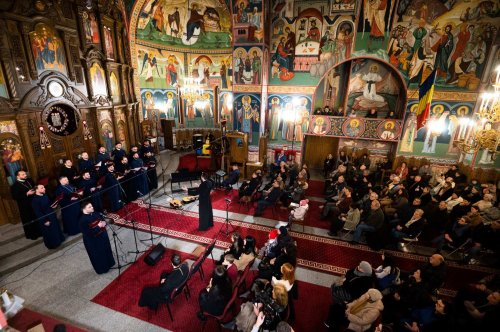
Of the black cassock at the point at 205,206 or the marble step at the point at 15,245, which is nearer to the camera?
the marble step at the point at 15,245

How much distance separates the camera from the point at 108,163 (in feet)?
28.9

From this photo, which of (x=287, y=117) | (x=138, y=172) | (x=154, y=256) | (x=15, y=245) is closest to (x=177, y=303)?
(x=154, y=256)

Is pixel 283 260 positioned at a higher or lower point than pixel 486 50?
lower

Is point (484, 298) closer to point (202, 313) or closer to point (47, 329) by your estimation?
point (202, 313)

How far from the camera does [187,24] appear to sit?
49.6ft

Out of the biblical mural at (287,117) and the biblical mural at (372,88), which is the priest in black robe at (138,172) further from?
the biblical mural at (372,88)

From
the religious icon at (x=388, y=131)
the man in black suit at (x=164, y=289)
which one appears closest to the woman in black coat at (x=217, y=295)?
the man in black suit at (x=164, y=289)

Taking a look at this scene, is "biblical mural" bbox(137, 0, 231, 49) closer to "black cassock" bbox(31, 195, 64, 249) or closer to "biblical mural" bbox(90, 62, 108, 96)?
"biblical mural" bbox(90, 62, 108, 96)

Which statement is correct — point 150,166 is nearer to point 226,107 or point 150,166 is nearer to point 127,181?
point 127,181

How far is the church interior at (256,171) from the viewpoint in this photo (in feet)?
15.9

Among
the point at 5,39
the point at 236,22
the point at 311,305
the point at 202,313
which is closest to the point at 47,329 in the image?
the point at 202,313

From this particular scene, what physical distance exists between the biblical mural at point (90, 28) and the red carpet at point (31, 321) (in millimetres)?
9332

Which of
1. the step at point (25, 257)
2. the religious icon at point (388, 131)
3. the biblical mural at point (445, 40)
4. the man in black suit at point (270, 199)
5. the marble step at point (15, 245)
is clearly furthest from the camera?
the religious icon at point (388, 131)

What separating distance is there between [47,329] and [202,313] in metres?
3.10
